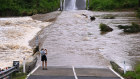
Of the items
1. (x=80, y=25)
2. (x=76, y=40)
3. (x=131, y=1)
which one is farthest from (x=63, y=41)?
(x=131, y=1)

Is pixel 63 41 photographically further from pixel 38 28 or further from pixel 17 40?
pixel 38 28

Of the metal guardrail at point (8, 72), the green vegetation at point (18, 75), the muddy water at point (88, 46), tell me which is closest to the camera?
the metal guardrail at point (8, 72)

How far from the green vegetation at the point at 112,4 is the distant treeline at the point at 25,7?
917 centimetres

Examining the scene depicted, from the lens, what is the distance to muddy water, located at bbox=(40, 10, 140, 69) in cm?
2011

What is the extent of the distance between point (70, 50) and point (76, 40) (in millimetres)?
4819

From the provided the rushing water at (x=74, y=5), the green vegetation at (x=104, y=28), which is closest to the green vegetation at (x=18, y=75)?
the green vegetation at (x=104, y=28)

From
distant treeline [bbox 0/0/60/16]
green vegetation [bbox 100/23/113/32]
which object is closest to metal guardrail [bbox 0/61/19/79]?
green vegetation [bbox 100/23/113/32]

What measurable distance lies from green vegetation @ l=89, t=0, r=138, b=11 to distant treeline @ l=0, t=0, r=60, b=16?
917cm

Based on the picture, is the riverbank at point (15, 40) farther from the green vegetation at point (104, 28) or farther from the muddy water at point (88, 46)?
the green vegetation at point (104, 28)

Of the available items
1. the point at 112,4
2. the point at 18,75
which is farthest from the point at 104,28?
the point at 112,4

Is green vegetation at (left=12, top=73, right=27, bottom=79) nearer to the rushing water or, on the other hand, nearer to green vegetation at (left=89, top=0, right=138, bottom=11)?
green vegetation at (left=89, top=0, right=138, bottom=11)

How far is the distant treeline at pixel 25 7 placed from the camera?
189 feet

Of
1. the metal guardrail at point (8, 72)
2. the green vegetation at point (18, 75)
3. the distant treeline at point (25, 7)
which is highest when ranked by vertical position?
the distant treeline at point (25, 7)

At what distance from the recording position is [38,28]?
3778cm
